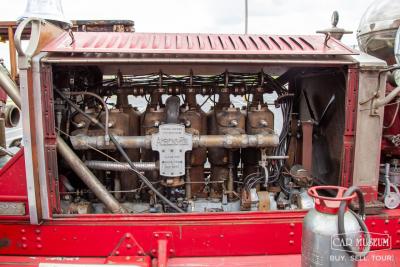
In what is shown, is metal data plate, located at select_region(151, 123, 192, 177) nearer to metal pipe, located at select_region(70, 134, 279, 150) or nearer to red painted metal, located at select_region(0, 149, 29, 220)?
metal pipe, located at select_region(70, 134, 279, 150)

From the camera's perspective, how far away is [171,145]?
2535 mm

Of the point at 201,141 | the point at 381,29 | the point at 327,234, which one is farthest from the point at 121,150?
the point at 381,29

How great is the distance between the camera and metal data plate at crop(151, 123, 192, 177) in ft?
8.28

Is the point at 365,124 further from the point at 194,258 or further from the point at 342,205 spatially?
the point at 194,258

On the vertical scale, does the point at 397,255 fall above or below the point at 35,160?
below

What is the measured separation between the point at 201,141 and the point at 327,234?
3.71 feet

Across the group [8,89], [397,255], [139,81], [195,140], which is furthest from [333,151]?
[8,89]

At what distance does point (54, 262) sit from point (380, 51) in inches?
128

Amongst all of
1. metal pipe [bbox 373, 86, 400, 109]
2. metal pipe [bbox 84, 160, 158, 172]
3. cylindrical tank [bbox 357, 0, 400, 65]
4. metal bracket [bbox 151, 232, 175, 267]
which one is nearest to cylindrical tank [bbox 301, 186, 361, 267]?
metal pipe [bbox 373, 86, 400, 109]

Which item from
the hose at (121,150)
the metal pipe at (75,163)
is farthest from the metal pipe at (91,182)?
the hose at (121,150)

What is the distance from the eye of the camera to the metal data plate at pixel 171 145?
99.3 inches

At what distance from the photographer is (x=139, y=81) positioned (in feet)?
9.59

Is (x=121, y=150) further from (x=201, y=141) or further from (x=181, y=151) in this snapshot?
(x=201, y=141)

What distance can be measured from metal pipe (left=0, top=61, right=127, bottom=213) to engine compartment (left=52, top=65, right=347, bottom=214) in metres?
0.12
